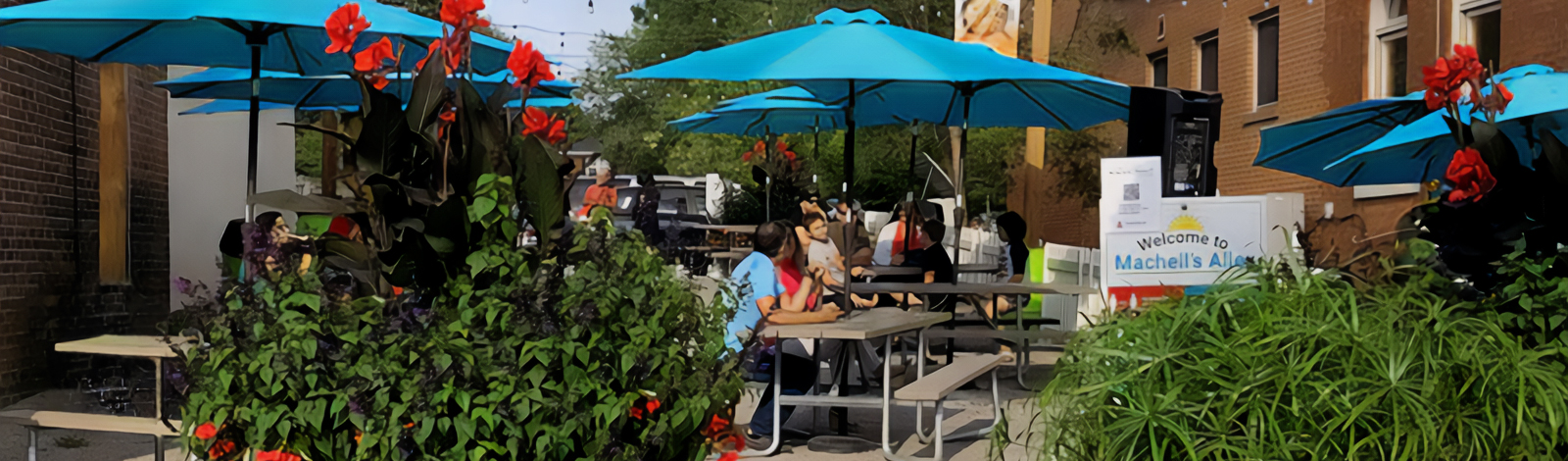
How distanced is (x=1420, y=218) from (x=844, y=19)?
474cm

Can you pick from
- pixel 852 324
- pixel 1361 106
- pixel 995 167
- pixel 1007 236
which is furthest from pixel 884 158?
pixel 852 324

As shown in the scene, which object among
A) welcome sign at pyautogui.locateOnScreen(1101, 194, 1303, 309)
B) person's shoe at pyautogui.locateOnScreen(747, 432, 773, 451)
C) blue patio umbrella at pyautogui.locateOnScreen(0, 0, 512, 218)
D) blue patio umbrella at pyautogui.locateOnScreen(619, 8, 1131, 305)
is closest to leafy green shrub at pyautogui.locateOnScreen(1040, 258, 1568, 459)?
blue patio umbrella at pyautogui.locateOnScreen(0, 0, 512, 218)

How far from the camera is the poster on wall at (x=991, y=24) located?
42.4ft

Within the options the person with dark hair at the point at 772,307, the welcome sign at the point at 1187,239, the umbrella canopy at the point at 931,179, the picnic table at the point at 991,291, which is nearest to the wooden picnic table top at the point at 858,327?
the person with dark hair at the point at 772,307

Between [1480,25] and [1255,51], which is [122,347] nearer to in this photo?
[1480,25]

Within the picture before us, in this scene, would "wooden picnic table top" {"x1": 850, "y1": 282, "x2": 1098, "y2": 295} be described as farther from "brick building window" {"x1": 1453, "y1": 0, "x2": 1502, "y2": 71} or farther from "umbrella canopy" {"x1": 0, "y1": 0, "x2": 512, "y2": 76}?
"brick building window" {"x1": 1453, "y1": 0, "x2": 1502, "y2": 71}

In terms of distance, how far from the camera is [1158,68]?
2205 cm

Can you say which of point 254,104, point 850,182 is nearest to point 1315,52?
point 850,182

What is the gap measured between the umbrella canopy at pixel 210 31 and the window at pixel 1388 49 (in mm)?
11310

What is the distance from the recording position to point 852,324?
649 cm

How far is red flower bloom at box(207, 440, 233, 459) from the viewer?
288 centimetres

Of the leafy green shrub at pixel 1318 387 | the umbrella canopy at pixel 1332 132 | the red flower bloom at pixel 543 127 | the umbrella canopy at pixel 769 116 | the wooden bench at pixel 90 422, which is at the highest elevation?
the umbrella canopy at pixel 769 116

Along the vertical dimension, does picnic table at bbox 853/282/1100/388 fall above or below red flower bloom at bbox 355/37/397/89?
below

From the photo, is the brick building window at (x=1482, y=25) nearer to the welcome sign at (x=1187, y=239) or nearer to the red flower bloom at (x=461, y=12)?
the welcome sign at (x=1187, y=239)
